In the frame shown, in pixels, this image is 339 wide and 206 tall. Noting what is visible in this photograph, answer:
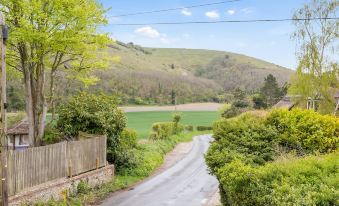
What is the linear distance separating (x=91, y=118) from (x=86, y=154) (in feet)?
10.0

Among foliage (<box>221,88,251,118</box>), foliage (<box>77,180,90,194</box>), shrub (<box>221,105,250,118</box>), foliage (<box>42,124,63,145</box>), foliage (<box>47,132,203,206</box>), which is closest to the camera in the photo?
foliage (<box>47,132,203,206</box>)

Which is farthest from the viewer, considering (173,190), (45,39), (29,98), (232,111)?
(232,111)

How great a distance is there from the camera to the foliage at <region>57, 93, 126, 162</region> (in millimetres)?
26422

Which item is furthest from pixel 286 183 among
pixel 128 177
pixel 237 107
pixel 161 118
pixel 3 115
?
pixel 161 118

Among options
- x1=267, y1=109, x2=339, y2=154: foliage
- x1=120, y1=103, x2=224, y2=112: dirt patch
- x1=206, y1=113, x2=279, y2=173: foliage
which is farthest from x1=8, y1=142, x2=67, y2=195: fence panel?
x1=120, y1=103, x2=224, y2=112: dirt patch

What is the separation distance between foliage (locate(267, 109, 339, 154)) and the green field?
60824mm

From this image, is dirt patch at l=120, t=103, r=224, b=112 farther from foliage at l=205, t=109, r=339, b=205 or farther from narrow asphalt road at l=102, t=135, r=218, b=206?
foliage at l=205, t=109, r=339, b=205

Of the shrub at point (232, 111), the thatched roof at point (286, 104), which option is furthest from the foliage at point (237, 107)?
the thatched roof at point (286, 104)

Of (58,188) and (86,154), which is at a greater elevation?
(86,154)

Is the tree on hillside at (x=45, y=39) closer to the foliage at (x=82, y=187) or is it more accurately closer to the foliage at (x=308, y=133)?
the foliage at (x=82, y=187)

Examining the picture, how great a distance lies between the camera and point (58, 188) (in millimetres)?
20328

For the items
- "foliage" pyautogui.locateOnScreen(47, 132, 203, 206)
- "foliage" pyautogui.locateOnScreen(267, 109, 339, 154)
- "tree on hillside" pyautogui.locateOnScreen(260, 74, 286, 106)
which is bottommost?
"foliage" pyautogui.locateOnScreen(47, 132, 203, 206)

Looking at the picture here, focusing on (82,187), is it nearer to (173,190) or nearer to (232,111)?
(173,190)

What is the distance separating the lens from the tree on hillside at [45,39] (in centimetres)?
2231
